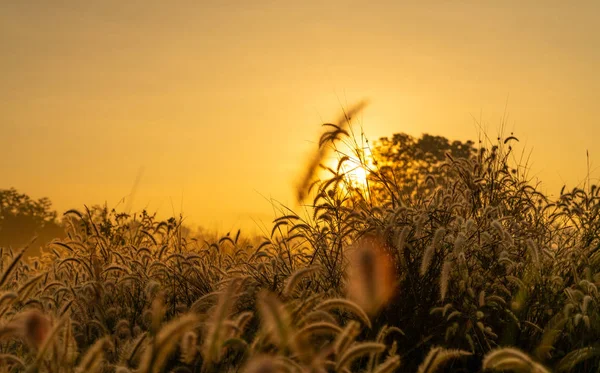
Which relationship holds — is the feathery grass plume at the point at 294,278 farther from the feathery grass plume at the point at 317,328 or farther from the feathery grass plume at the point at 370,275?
the feathery grass plume at the point at 370,275

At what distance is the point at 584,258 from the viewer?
500 centimetres

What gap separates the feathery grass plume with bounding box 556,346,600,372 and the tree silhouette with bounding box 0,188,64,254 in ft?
93.5

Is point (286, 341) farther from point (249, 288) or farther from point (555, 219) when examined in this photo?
point (555, 219)

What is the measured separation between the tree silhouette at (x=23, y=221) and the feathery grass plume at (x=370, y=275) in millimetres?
27593

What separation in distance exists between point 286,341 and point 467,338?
1.90 meters

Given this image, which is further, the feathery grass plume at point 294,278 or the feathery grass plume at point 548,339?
the feathery grass plume at point 548,339

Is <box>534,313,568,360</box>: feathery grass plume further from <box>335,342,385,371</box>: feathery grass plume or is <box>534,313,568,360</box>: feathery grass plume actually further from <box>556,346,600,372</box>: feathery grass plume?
<box>335,342,385,371</box>: feathery grass plume

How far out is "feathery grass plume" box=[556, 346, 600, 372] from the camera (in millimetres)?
3691

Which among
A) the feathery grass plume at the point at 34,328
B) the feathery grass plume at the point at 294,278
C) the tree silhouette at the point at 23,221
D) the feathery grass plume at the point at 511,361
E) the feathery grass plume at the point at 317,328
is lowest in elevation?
the feathery grass plume at the point at 34,328

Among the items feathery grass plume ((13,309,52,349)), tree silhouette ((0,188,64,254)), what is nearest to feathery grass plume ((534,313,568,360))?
feathery grass plume ((13,309,52,349))

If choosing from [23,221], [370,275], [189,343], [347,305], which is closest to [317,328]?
[347,305]

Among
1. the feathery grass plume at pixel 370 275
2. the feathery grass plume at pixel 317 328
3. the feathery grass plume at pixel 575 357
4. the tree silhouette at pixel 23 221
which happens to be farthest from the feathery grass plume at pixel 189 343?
the tree silhouette at pixel 23 221

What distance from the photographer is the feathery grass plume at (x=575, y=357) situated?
12.1 feet

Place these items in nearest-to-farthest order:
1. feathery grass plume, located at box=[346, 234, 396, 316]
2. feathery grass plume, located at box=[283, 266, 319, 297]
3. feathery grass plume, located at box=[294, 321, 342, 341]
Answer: feathery grass plume, located at box=[294, 321, 342, 341], feathery grass plume, located at box=[283, 266, 319, 297], feathery grass plume, located at box=[346, 234, 396, 316]
